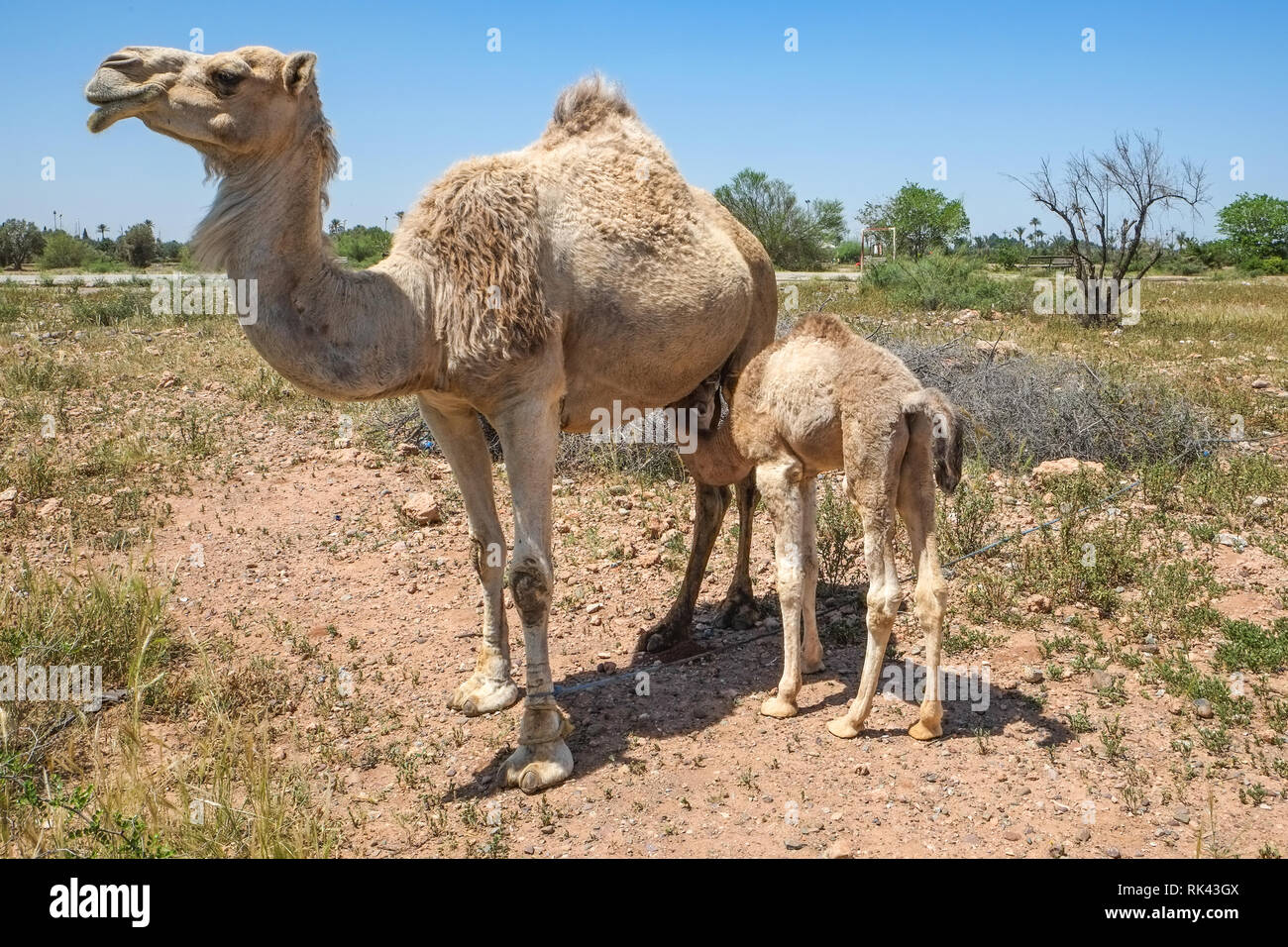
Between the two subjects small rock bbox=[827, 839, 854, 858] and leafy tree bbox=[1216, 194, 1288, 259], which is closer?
small rock bbox=[827, 839, 854, 858]

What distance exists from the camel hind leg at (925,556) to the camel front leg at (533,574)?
5.49 ft

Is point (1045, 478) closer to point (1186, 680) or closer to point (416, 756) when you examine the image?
point (1186, 680)

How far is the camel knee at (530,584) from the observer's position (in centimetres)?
461

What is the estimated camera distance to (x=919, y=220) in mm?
44031

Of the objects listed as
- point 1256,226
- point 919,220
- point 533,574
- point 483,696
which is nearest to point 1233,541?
point 533,574

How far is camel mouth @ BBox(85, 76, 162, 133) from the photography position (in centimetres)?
361

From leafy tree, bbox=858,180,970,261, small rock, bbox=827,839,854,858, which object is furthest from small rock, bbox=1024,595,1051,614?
leafy tree, bbox=858,180,970,261

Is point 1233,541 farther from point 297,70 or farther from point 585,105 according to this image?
point 297,70

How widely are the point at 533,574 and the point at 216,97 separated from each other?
2.38 meters

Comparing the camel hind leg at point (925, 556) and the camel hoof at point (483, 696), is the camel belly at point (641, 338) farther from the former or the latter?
the camel hoof at point (483, 696)

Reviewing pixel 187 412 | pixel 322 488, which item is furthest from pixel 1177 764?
pixel 187 412

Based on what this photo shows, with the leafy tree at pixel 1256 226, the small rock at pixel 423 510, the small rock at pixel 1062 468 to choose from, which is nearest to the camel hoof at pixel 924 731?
the small rock at pixel 1062 468

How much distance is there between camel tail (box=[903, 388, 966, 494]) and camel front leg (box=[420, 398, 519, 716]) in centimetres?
221

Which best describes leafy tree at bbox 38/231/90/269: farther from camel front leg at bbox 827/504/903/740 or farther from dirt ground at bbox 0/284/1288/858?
camel front leg at bbox 827/504/903/740
